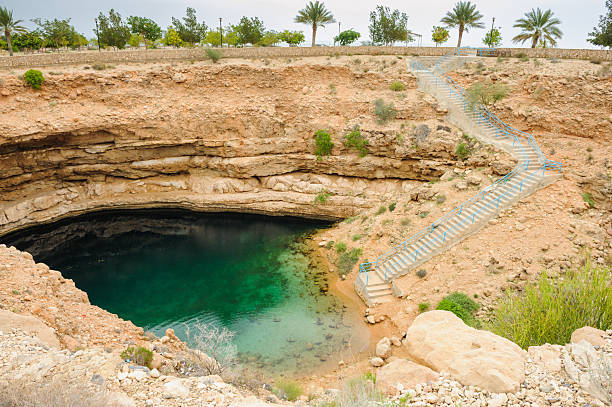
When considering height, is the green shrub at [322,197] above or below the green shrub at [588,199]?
below

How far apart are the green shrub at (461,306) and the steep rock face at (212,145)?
12.6 meters

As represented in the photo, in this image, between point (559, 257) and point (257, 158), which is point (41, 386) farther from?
point (257, 158)

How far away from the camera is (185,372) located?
35.4 feet

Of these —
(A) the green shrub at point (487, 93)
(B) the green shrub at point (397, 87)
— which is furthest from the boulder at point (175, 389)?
(B) the green shrub at point (397, 87)

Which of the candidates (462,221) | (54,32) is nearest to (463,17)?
(462,221)

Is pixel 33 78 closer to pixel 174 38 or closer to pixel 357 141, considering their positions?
pixel 174 38

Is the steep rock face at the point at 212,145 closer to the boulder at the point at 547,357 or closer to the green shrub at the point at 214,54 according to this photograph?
the green shrub at the point at 214,54

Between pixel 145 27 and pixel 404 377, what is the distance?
54091 millimetres

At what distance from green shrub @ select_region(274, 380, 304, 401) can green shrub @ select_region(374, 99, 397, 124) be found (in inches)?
872

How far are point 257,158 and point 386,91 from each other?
12.7 m

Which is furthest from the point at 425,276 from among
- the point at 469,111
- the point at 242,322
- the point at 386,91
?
the point at 386,91

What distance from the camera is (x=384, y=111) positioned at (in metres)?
29.8

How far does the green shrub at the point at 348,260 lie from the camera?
2203 centimetres

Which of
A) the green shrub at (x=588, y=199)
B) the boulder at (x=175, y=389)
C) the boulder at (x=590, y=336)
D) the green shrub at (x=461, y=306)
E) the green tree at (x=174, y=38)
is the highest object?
the green tree at (x=174, y=38)
